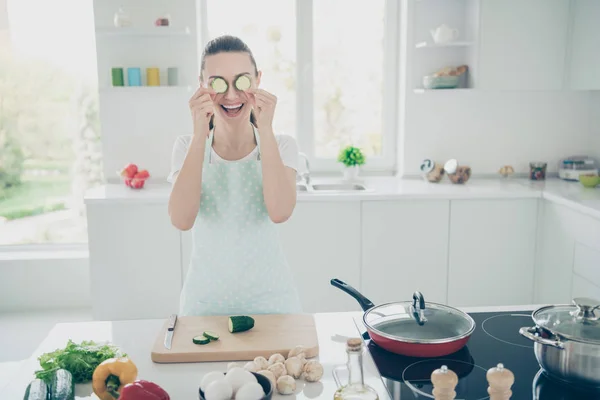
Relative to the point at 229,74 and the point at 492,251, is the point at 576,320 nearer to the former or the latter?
the point at 229,74

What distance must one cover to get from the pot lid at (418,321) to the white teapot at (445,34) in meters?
2.42

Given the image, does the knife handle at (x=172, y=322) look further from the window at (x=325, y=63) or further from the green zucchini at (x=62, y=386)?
the window at (x=325, y=63)

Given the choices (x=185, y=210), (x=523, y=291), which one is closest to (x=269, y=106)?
(x=185, y=210)

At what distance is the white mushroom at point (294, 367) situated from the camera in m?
1.23

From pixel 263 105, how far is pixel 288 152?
245mm

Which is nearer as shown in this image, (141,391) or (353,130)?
(141,391)

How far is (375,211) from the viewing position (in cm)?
324

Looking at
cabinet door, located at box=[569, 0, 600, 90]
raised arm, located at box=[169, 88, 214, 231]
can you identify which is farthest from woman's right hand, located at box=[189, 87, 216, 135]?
cabinet door, located at box=[569, 0, 600, 90]

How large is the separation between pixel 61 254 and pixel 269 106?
2847 millimetres

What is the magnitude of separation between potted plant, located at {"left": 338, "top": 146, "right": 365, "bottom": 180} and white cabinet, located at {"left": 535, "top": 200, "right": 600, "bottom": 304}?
1090 mm

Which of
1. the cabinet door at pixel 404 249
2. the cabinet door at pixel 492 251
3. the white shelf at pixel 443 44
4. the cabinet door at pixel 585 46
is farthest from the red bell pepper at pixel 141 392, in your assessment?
the cabinet door at pixel 585 46

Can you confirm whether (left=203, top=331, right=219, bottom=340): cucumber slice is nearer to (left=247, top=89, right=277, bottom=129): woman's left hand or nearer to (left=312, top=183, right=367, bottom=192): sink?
(left=247, top=89, right=277, bottom=129): woman's left hand

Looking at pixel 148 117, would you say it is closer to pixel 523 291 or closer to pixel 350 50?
pixel 350 50

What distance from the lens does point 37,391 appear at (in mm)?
1072
